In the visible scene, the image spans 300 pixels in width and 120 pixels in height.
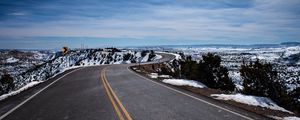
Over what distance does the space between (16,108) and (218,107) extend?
7.54 metres

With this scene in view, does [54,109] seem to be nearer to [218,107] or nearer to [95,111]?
[95,111]

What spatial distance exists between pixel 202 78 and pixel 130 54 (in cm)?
6273

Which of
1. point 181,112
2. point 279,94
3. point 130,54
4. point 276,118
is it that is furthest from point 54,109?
point 130,54

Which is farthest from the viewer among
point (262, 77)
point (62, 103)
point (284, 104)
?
point (262, 77)

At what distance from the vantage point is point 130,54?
270 ft

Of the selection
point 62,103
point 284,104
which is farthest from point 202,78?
point 62,103

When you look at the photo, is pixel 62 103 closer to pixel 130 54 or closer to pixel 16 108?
pixel 16 108

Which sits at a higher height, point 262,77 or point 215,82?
point 262,77

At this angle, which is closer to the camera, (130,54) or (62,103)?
(62,103)

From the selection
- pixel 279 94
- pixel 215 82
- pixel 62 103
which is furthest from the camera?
pixel 215 82

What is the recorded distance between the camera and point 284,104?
11.2m

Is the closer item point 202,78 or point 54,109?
point 54,109

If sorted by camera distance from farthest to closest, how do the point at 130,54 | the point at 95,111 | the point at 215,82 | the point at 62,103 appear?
the point at 130,54 < the point at 215,82 < the point at 62,103 < the point at 95,111

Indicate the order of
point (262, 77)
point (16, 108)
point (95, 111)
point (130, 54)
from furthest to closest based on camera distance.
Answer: point (130, 54) < point (262, 77) < point (16, 108) < point (95, 111)
